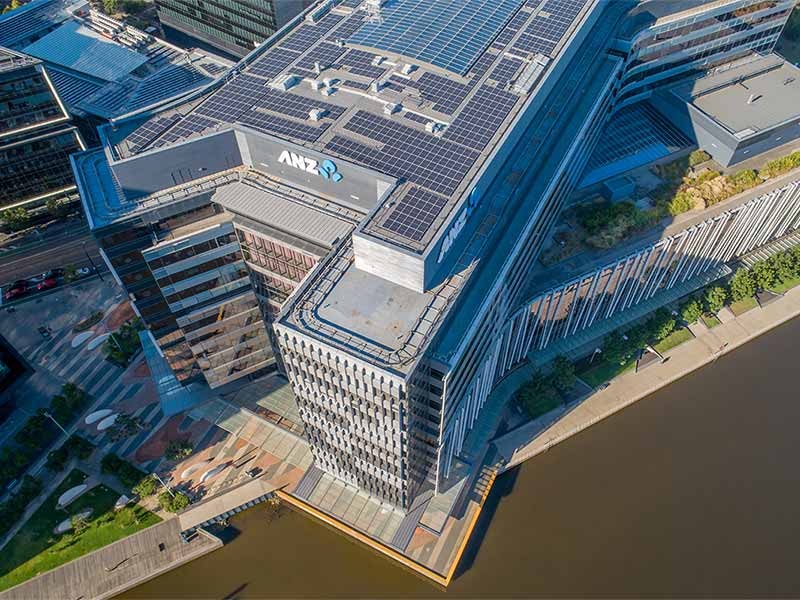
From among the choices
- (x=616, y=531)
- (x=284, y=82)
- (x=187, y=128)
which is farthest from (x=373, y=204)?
(x=616, y=531)

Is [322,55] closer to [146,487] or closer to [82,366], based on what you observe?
[82,366]

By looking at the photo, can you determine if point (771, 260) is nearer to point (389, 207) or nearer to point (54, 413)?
point (389, 207)

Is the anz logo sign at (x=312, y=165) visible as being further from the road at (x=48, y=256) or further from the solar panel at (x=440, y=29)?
the road at (x=48, y=256)

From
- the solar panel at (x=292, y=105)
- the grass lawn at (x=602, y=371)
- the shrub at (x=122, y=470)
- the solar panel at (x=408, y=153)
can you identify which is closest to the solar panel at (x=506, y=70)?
the solar panel at (x=408, y=153)


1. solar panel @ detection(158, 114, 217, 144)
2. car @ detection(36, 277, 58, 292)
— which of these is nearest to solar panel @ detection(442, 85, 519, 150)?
solar panel @ detection(158, 114, 217, 144)

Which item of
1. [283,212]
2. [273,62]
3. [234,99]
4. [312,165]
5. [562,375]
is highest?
[273,62]

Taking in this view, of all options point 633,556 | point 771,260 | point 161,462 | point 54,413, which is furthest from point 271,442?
point 771,260

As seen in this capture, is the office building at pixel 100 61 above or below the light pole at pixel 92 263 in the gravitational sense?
→ above

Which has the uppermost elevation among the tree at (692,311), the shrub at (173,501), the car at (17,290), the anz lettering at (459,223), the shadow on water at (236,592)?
the anz lettering at (459,223)
